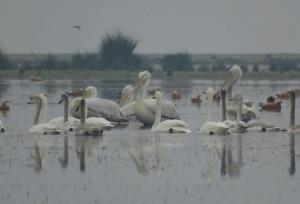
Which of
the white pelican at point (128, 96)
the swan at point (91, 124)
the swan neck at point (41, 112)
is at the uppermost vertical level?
the white pelican at point (128, 96)

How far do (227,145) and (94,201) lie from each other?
6.54m

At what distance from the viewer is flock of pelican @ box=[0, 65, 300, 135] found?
73.6ft

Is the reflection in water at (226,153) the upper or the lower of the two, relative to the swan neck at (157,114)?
lower

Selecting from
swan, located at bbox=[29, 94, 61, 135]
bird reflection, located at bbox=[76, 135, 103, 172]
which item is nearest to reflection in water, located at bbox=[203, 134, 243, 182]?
bird reflection, located at bbox=[76, 135, 103, 172]

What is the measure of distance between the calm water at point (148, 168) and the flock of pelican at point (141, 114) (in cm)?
30

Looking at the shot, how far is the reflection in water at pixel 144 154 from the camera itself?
16891 millimetres

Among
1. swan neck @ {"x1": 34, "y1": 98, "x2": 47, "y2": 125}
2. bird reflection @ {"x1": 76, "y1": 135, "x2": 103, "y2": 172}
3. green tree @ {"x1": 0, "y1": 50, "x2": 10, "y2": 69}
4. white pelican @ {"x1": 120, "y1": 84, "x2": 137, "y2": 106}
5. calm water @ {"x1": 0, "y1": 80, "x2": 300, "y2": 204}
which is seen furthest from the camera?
green tree @ {"x1": 0, "y1": 50, "x2": 10, "y2": 69}

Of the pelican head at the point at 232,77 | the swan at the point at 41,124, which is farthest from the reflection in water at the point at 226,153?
the pelican head at the point at 232,77

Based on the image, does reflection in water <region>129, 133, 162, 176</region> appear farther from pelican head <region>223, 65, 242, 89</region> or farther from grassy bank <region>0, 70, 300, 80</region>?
grassy bank <region>0, 70, 300, 80</region>

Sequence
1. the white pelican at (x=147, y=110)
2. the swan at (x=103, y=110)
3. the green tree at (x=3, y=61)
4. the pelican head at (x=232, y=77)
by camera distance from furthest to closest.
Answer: the green tree at (x=3, y=61) < the pelican head at (x=232, y=77) < the swan at (x=103, y=110) < the white pelican at (x=147, y=110)

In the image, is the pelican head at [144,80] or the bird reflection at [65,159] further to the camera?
the pelican head at [144,80]

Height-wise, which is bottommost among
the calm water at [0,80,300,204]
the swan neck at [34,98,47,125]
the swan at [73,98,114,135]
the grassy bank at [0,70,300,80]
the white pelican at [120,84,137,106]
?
the calm water at [0,80,300,204]

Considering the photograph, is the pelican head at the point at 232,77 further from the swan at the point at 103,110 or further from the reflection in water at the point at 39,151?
the reflection in water at the point at 39,151

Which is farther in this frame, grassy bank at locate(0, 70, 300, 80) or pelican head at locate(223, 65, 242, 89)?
grassy bank at locate(0, 70, 300, 80)
